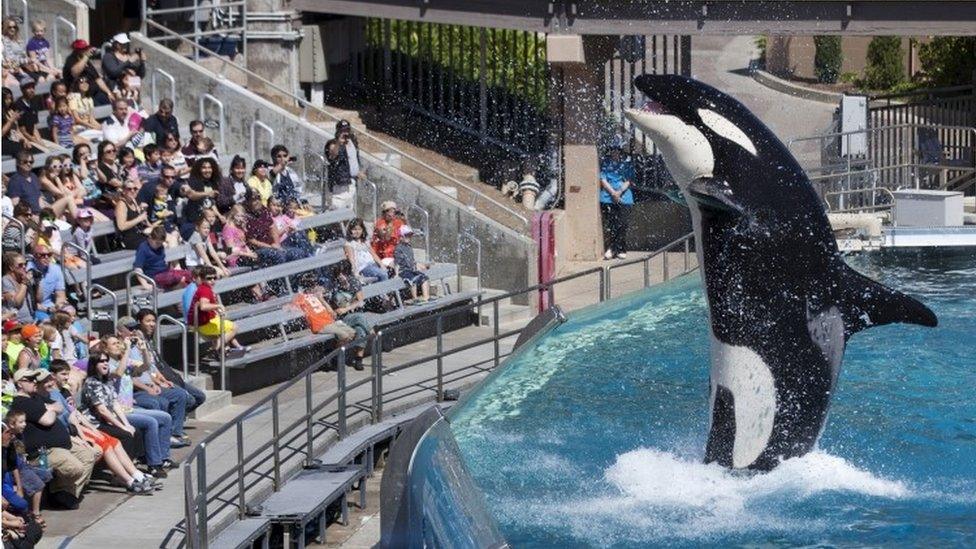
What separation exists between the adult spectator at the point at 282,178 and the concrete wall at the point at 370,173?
39.7 inches

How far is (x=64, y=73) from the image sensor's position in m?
21.8

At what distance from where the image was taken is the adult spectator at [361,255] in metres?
20.5

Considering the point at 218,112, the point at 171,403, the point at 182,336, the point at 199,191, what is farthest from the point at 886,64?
the point at 171,403

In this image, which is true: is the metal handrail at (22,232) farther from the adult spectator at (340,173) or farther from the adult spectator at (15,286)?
the adult spectator at (340,173)

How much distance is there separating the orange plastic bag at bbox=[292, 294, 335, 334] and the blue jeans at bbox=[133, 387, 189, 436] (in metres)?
3.17

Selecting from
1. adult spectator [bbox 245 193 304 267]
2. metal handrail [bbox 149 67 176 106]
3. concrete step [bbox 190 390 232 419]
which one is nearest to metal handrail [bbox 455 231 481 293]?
adult spectator [bbox 245 193 304 267]

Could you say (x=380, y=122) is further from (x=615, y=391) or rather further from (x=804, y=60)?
(x=804, y=60)

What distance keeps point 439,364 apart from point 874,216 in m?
7.92

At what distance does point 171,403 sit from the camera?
16016 mm

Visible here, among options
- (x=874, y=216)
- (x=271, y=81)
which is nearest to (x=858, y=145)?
(x=874, y=216)

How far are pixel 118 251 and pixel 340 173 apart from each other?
13.8 ft

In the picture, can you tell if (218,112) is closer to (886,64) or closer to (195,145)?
(195,145)

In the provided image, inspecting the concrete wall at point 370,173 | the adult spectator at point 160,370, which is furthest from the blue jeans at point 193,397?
the concrete wall at point 370,173

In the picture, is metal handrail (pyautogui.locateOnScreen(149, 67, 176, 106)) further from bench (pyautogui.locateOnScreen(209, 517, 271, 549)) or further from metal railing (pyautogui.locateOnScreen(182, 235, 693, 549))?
bench (pyautogui.locateOnScreen(209, 517, 271, 549))
